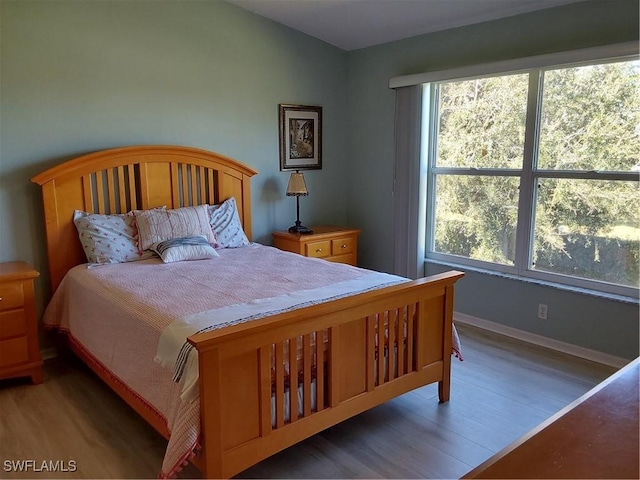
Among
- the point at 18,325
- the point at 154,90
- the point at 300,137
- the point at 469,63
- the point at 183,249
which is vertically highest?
the point at 469,63

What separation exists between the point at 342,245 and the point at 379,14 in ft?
6.11

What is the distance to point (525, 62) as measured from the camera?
337 centimetres

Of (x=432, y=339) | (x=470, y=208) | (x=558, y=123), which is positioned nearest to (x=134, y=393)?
(x=432, y=339)

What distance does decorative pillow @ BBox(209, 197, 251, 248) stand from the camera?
3736 mm

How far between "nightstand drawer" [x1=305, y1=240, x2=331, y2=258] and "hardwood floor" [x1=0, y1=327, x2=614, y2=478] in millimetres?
1531

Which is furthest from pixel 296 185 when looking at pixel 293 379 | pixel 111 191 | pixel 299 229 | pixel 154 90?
pixel 293 379

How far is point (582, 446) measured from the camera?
0.80 m

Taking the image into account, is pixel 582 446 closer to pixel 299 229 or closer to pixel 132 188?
pixel 132 188

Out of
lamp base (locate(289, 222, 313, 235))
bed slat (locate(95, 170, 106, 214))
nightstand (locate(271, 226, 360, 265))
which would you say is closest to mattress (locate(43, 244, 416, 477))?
bed slat (locate(95, 170, 106, 214))

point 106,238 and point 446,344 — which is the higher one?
point 106,238

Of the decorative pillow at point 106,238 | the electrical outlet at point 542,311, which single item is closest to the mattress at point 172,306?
the decorative pillow at point 106,238

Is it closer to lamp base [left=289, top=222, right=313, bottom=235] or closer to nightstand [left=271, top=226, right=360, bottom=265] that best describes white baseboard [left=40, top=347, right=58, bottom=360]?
nightstand [left=271, top=226, right=360, bottom=265]

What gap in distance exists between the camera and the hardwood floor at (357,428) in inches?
86.1

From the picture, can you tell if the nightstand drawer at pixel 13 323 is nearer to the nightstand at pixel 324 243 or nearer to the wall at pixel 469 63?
the nightstand at pixel 324 243
